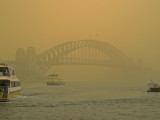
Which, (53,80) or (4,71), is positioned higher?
(4,71)

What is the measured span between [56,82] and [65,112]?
112 metres

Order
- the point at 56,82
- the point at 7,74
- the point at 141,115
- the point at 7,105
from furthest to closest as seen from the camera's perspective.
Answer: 1. the point at 56,82
2. the point at 7,74
3. the point at 7,105
4. the point at 141,115

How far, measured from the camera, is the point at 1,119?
1193 inches

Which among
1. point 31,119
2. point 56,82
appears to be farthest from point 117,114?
point 56,82

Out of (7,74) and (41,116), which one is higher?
(7,74)

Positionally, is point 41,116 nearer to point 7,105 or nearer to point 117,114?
point 117,114

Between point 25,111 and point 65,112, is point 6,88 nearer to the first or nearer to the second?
point 25,111

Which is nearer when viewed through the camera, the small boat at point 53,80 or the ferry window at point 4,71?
the ferry window at point 4,71

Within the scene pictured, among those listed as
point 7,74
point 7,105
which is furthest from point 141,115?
point 7,74

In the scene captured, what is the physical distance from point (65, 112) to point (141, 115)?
275 inches

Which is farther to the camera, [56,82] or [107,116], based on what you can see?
[56,82]

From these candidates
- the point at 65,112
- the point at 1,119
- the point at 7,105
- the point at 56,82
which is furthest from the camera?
the point at 56,82

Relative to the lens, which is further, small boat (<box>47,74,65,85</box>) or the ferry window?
small boat (<box>47,74,65,85</box>)

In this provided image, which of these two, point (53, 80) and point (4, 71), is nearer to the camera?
point (4, 71)
